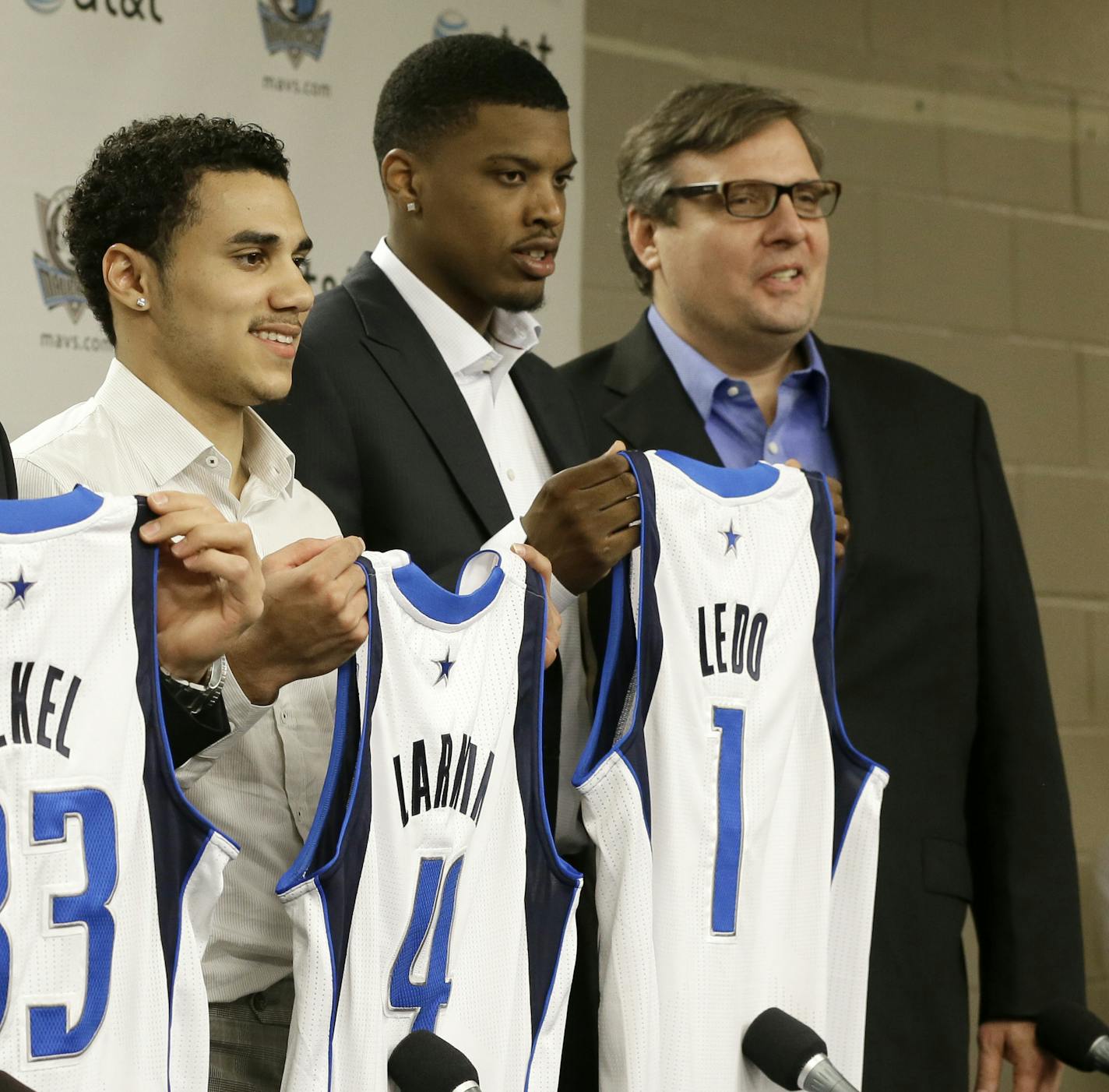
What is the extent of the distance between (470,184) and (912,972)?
3.37ft

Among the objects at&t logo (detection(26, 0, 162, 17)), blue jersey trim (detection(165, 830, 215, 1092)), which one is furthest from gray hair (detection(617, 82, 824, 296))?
blue jersey trim (detection(165, 830, 215, 1092))

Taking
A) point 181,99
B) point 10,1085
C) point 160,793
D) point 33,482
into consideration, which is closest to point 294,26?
point 181,99

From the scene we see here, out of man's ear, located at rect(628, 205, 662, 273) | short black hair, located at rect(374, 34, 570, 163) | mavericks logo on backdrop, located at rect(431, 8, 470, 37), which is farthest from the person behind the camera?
mavericks logo on backdrop, located at rect(431, 8, 470, 37)

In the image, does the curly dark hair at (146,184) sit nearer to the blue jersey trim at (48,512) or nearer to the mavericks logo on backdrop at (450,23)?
the blue jersey trim at (48,512)

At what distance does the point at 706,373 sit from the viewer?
6.71 ft

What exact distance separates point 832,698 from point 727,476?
0.24 metres

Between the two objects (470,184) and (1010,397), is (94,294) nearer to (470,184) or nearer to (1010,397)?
(470,184)

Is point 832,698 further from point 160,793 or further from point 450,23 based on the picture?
point 450,23

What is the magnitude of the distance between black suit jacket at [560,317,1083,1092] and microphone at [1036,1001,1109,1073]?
18 cm

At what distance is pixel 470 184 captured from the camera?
5.73ft

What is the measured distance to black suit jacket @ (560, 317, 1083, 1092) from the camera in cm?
186

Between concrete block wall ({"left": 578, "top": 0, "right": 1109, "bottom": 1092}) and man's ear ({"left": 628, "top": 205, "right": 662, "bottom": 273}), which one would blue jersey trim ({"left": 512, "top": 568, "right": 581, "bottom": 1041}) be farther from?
concrete block wall ({"left": 578, "top": 0, "right": 1109, "bottom": 1092})

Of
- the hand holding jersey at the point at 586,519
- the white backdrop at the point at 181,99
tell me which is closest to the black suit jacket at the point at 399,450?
the hand holding jersey at the point at 586,519

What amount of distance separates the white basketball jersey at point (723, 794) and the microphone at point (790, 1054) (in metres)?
0.03
